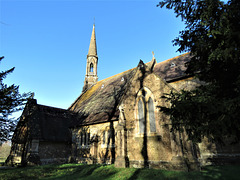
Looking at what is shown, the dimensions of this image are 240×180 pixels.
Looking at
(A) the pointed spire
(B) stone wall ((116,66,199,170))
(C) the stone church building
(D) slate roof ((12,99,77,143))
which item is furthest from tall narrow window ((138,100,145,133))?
(A) the pointed spire

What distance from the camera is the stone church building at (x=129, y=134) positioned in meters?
10.1

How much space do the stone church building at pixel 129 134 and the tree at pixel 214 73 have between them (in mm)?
1344

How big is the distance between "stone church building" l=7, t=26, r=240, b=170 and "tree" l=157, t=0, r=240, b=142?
1344 millimetres

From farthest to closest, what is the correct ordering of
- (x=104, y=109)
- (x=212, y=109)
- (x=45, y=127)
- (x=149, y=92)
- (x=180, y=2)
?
(x=45, y=127), (x=104, y=109), (x=149, y=92), (x=180, y=2), (x=212, y=109)

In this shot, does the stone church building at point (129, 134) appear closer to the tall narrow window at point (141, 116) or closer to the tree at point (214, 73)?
the tall narrow window at point (141, 116)

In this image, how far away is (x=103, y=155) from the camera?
14711mm

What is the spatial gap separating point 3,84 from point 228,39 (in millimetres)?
17634

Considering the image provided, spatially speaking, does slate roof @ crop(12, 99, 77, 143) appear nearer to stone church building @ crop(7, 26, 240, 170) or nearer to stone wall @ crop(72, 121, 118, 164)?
stone church building @ crop(7, 26, 240, 170)

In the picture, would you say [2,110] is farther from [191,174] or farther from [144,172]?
[191,174]

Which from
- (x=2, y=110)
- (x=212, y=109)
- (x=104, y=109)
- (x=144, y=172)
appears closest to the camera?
(x=212, y=109)

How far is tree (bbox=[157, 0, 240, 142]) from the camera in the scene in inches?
205

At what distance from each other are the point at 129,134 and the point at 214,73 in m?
7.42

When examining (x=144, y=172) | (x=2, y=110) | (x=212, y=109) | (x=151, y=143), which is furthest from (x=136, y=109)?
(x=2, y=110)

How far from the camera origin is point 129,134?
38.9 ft
